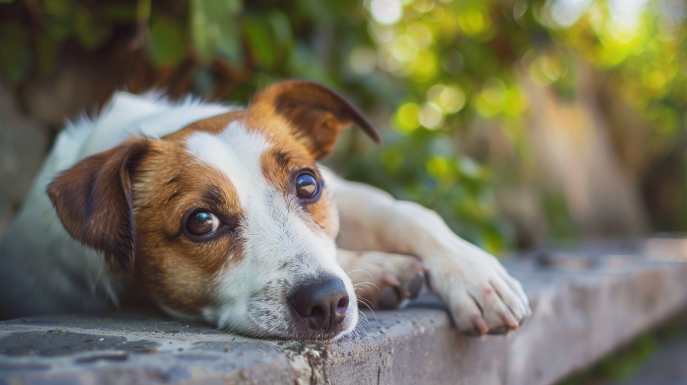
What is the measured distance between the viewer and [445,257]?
1.70 metres

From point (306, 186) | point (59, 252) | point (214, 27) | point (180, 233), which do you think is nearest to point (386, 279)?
point (306, 186)

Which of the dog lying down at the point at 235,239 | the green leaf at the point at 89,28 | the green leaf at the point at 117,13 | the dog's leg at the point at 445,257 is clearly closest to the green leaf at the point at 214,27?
the green leaf at the point at 117,13

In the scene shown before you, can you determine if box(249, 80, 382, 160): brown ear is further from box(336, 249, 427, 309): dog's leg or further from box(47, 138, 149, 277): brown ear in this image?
box(47, 138, 149, 277): brown ear

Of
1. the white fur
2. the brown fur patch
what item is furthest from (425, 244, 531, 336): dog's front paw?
the white fur

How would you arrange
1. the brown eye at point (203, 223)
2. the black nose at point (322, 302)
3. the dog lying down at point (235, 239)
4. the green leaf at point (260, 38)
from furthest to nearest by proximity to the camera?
the green leaf at point (260, 38) < the brown eye at point (203, 223) < the dog lying down at point (235, 239) < the black nose at point (322, 302)

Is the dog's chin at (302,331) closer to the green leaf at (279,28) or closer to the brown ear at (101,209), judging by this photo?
the brown ear at (101,209)

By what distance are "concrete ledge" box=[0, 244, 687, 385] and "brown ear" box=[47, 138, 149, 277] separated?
0.71 feet

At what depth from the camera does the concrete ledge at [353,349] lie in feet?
3.30

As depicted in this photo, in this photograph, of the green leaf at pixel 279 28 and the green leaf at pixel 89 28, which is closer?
the green leaf at pixel 89 28

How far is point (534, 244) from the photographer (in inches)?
192

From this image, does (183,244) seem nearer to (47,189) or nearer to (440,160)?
(47,189)

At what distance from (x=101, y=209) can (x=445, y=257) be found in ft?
3.36

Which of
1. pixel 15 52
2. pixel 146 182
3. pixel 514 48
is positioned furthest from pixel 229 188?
pixel 514 48

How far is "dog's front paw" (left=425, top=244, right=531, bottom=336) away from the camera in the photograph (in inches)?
61.8
